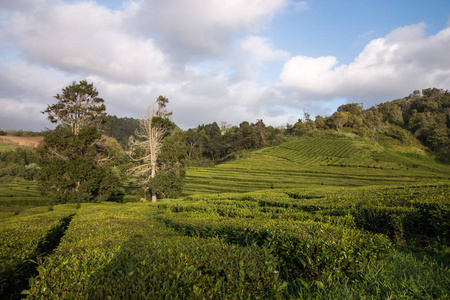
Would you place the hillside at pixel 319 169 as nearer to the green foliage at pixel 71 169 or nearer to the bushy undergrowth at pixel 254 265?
the green foliage at pixel 71 169

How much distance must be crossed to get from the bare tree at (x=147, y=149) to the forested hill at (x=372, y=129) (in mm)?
→ 61462

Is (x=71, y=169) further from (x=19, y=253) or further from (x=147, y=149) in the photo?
(x=19, y=253)

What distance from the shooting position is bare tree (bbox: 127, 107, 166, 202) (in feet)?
91.7

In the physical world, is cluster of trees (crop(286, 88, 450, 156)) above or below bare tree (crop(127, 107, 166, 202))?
above

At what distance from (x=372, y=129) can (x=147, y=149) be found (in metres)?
93.8

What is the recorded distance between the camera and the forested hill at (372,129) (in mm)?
84525

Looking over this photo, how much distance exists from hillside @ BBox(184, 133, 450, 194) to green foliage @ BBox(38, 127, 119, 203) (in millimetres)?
13364

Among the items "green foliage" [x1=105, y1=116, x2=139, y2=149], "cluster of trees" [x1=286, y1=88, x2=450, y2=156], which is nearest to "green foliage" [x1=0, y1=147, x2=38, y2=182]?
"green foliage" [x1=105, y1=116, x2=139, y2=149]

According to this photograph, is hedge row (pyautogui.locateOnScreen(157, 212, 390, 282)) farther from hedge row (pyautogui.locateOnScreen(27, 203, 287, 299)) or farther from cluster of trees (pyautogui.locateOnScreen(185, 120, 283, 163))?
cluster of trees (pyautogui.locateOnScreen(185, 120, 283, 163))

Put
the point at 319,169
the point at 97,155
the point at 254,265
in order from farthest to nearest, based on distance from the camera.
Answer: the point at 319,169 < the point at 97,155 < the point at 254,265

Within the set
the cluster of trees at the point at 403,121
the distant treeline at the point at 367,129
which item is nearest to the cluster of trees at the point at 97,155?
the distant treeline at the point at 367,129

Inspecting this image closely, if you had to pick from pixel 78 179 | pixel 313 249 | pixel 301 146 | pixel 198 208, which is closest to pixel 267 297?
pixel 313 249

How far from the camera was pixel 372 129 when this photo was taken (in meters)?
91.4

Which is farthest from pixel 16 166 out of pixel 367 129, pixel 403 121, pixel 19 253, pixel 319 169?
pixel 403 121
